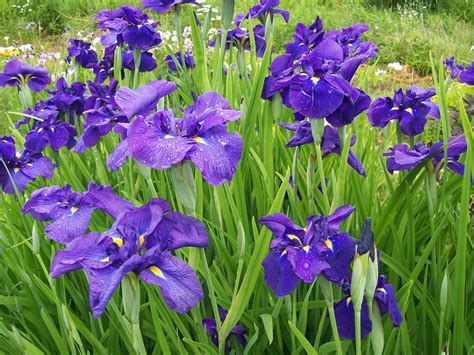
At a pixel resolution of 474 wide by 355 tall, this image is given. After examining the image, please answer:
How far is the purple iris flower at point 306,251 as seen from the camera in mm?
1077

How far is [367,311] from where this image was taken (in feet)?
3.70

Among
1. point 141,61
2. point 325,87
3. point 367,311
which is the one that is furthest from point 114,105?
point 367,311

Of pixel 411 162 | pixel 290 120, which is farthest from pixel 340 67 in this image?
pixel 290 120

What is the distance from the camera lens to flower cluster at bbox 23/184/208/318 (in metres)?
0.92

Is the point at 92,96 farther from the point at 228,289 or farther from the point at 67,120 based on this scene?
the point at 228,289

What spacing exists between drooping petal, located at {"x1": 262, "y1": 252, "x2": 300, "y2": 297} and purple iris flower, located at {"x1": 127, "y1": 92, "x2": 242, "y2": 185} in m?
0.24

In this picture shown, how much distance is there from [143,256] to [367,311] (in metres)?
0.47

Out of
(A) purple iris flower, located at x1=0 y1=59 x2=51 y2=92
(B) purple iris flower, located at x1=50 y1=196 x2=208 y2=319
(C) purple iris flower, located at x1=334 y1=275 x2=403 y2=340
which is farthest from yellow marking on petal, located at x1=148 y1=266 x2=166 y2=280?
(A) purple iris flower, located at x1=0 y1=59 x2=51 y2=92

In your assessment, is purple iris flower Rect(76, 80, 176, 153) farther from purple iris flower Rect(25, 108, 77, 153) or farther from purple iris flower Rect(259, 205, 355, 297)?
purple iris flower Rect(259, 205, 355, 297)

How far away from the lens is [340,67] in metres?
1.31

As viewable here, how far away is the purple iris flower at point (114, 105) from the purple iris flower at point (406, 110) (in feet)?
2.24

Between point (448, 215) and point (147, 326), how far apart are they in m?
0.82

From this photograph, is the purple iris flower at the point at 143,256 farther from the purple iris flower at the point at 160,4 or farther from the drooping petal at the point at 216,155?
the purple iris flower at the point at 160,4

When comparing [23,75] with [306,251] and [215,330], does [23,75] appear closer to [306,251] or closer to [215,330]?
[215,330]
